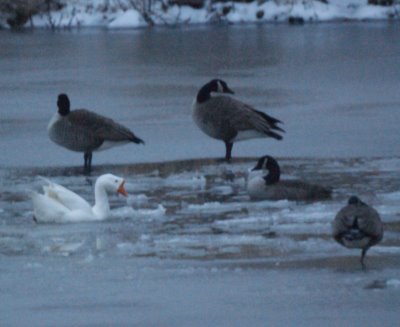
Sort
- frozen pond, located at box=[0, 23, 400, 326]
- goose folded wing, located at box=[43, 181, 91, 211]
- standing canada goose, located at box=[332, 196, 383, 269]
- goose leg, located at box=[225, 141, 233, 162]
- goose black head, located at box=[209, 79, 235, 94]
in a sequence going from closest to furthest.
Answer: frozen pond, located at box=[0, 23, 400, 326] → standing canada goose, located at box=[332, 196, 383, 269] → goose folded wing, located at box=[43, 181, 91, 211] → goose leg, located at box=[225, 141, 233, 162] → goose black head, located at box=[209, 79, 235, 94]

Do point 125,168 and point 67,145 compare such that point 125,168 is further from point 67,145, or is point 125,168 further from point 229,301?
point 229,301

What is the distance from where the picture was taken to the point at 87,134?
13.3m

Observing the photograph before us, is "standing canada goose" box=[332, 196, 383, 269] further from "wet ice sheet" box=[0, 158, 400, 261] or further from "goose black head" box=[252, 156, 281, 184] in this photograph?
"goose black head" box=[252, 156, 281, 184]

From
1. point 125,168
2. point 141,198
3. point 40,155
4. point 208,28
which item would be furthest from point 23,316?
point 208,28

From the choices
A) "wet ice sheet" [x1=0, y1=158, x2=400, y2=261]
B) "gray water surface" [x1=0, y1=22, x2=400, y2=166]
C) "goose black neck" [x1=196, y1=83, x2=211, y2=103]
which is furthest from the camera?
"gray water surface" [x1=0, y1=22, x2=400, y2=166]

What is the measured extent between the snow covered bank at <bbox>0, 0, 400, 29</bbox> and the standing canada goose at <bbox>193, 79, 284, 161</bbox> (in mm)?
36230

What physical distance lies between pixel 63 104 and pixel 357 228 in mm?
5999

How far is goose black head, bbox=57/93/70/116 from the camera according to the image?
13.4 m

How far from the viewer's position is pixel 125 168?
13.4m

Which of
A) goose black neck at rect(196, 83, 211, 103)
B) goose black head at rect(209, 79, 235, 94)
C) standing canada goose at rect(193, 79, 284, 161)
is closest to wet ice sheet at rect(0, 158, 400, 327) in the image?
standing canada goose at rect(193, 79, 284, 161)

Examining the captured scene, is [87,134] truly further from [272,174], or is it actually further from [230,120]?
[272,174]

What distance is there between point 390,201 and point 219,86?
4.28 m

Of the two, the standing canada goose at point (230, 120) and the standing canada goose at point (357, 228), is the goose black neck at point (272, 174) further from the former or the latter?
the standing canada goose at point (357, 228)

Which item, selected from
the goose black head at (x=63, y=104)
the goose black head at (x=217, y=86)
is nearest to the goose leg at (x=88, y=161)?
the goose black head at (x=63, y=104)
